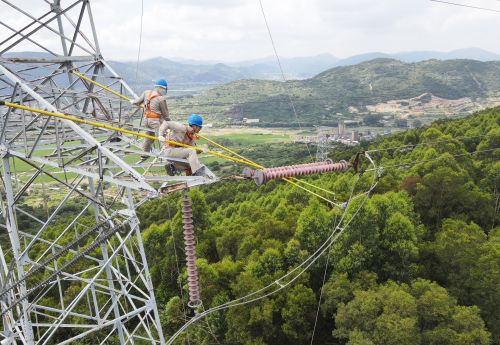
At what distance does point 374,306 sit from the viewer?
2184 centimetres

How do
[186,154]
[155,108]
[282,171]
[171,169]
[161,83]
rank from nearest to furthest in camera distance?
[282,171] < [186,154] < [171,169] < [155,108] < [161,83]

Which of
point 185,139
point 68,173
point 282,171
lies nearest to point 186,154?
point 185,139

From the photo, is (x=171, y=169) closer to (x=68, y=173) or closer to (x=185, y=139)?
(x=185, y=139)

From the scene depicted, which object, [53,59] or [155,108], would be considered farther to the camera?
[53,59]

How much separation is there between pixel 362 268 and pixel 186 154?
1841cm

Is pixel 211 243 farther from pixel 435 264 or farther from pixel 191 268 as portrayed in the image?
pixel 191 268

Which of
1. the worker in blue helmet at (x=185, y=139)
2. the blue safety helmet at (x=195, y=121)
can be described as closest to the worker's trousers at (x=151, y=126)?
the worker in blue helmet at (x=185, y=139)

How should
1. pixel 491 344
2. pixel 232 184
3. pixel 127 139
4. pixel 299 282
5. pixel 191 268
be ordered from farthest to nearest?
pixel 232 184 → pixel 299 282 → pixel 491 344 → pixel 127 139 → pixel 191 268

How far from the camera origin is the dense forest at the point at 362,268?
21906 millimetres

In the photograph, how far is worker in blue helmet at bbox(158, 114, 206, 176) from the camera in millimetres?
12367

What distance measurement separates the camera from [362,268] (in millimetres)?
26875

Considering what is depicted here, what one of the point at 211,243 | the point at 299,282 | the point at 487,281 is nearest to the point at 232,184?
the point at 211,243

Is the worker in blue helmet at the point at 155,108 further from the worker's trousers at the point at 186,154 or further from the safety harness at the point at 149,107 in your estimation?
the worker's trousers at the point at 186,154

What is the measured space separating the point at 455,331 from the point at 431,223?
15.5 m
